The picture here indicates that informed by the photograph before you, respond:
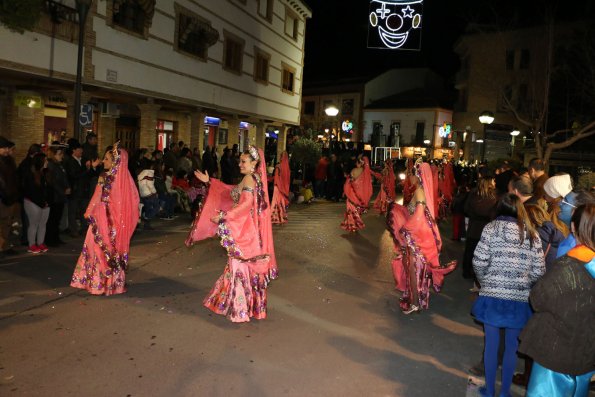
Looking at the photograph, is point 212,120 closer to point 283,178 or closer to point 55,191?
point 283,178

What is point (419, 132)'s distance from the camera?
51.9m

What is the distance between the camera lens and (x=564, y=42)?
3148 centimetres

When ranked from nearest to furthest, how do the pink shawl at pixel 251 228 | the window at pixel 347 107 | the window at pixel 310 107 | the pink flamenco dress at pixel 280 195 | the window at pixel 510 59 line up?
1. the pink shawl at pixel 251 228
2. the pink flamenco dress at pixel 280 195
3. the window at pixel 510 59
4. the window at pixel 347 107
5. the window at pixel 310 107

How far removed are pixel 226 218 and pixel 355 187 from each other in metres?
7.82

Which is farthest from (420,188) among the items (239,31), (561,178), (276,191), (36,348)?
(239,31)

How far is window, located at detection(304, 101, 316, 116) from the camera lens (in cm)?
5553

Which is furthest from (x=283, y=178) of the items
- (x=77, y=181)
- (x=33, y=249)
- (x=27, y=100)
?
(x=33, y=249)

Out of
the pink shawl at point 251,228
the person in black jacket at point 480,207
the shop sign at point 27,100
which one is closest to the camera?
the pink shawl at point 251,228

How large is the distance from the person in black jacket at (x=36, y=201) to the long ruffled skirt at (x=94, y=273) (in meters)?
2.56

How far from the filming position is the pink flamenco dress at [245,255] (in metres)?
6.01

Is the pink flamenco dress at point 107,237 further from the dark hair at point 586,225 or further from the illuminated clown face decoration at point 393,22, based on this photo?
the illuminated clown face decoration at point 393,22

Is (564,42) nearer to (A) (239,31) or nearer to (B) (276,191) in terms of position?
(A) (239,31)

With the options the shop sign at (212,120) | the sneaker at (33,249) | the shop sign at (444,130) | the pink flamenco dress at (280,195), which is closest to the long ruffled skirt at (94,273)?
the sneaker at (33,249)

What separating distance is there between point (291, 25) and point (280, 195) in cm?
1636
